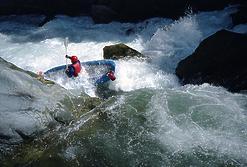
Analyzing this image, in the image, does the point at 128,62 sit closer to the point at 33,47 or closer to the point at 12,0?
the point at 33,47

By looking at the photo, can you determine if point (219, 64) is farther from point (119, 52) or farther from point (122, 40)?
point (122, 40)

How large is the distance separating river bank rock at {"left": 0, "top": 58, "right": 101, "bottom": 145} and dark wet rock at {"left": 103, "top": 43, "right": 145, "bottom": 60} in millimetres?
4330

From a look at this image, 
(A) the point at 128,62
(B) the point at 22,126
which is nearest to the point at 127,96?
(B) the point at 22,126

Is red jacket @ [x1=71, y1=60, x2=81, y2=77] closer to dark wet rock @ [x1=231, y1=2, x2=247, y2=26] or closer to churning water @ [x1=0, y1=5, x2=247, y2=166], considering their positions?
churning water @ [x1=0, y1=5, x2=247, y2=166]

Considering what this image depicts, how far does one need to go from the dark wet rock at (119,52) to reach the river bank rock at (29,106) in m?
4.33

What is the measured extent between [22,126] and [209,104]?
11.4ft

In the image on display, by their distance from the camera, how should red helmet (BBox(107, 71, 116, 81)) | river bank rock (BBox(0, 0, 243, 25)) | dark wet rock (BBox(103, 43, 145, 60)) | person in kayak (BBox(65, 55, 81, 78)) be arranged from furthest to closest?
river bank rock (BBox(0, 0, 243, 25))
dark wet rock (BBox(103, 43, 145, 60))
person in kayak (BBox(65, 55, 81, 78))
red helmet (BBox(107, 71, 116, 81))

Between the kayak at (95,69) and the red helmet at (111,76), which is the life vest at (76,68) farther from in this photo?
the red helmet at (111,76)

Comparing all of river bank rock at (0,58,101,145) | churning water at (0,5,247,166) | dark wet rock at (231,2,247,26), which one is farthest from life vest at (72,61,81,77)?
dark wet rock at (231,2,247,26)

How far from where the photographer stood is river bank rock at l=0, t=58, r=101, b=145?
618 cm

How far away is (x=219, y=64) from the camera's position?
384 inches

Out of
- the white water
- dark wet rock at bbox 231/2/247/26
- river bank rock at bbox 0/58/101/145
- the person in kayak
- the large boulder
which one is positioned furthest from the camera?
dark wet rock at bbox 231/2/247/26

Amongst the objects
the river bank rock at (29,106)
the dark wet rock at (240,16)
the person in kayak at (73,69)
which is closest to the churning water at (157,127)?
the person in kayak at (73,69)

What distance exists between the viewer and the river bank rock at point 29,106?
6.18 meters
